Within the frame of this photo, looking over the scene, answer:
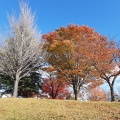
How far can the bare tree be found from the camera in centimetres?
1886

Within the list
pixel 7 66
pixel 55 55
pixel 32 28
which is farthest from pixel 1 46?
pixel 55 55

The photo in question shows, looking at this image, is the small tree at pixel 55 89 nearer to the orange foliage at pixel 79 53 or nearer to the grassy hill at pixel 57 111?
the orange foliage at pixel 79 53

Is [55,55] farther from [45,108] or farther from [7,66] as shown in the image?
[45,108]

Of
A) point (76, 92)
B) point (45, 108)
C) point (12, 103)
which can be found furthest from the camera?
point (76, 92)

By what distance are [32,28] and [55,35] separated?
3.89 m

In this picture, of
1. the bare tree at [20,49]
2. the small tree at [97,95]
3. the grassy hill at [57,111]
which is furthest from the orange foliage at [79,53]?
the small tree at [97,95]

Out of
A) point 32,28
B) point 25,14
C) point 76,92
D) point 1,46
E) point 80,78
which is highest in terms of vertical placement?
point 25,14

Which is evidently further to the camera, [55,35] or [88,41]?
[55,35]

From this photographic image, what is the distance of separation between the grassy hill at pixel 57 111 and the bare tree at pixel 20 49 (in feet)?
23.2

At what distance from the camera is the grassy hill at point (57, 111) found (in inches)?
348

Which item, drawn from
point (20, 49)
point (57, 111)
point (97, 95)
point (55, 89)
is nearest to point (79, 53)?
point (20, 49)

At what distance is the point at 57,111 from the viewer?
9.88 meters

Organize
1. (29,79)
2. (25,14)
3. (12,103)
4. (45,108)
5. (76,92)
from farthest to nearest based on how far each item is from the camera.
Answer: (29,79) → (76,92) → (25,14) → (12,103) → (45,108)

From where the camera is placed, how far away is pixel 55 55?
22531 mm
